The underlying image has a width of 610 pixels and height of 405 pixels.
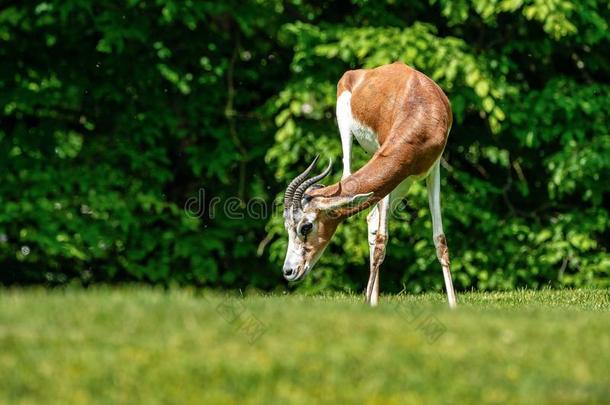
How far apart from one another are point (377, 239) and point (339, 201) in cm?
115

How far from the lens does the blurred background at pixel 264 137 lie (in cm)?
1389

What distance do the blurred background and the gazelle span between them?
259 centimetres

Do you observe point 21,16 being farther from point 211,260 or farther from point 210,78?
point 211,260

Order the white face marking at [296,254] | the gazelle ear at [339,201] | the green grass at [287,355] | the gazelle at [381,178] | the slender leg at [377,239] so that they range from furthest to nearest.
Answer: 1. the slender leg at [377,239]
2. the white face marking at [296,254]
3. the gazelle at [381,178]
4. the gazelle ear at [339,201]
5. the green grass at [287,355]

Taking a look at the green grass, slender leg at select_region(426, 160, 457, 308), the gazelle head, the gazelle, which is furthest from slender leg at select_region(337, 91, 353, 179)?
the green grass

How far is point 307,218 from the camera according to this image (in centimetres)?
984

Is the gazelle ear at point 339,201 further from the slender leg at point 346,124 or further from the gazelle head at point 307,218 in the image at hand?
A: the slender leg at point 346,124

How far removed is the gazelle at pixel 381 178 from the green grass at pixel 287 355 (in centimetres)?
189

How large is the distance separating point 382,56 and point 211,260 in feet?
11.4

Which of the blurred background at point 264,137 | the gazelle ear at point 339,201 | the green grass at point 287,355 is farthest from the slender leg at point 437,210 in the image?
the blurred background at point 264,137

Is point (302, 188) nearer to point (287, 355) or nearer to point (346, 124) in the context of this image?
point (346, 124)

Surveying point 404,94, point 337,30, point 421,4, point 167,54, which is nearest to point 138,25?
point 167,54

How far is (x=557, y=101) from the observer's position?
14.0 metres

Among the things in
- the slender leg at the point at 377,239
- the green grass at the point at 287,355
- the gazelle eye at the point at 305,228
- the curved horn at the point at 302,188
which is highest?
the curved horn at the point at 302,188
